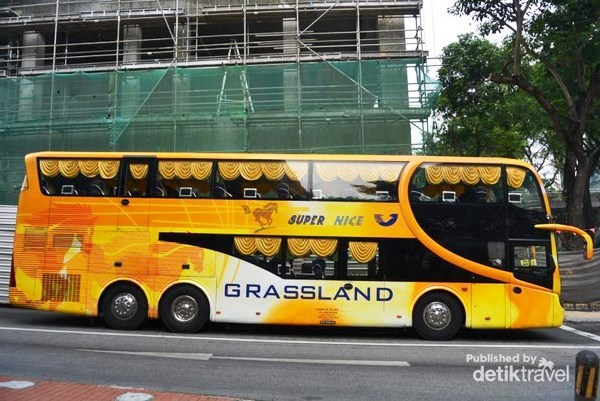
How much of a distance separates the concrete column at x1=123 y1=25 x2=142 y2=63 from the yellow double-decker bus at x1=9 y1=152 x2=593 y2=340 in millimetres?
11263

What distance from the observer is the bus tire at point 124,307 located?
1009 centimetres

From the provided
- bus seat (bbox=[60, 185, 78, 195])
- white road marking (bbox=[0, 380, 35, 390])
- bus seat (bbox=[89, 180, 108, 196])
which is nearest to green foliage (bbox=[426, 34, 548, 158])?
bus seat (bbox=[89, 180, 108, 196])

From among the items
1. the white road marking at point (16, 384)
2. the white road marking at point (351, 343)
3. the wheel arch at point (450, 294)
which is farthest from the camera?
the wheel arch at point (450, 294)

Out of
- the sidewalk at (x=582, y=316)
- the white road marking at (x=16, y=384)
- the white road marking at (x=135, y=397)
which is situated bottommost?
the sidewalk at (x=582, y=316)

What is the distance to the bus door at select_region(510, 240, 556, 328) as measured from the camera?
941 centimetres

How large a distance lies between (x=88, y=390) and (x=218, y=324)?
5.48m

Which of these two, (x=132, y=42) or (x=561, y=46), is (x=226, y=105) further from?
(x=561, y=46)

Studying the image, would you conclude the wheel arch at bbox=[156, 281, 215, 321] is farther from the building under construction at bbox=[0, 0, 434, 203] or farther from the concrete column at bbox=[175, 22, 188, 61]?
the concrete column at bbox=[175, 22, 188, 61]

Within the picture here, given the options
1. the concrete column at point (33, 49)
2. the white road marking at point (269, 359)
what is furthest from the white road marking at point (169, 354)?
the concrete column at point (33, 49)

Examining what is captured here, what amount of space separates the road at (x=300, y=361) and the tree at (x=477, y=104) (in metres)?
9.98

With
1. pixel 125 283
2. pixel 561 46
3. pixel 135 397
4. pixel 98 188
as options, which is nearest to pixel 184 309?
pixel 125 283

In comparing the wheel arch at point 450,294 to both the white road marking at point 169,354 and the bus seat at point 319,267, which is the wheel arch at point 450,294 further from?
the white road marking at point 169,354

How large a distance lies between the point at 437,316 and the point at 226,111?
1076 cm

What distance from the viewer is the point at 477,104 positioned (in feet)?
65.1
